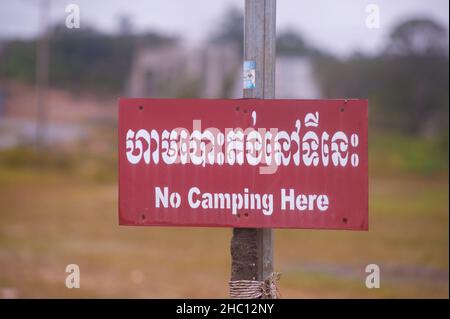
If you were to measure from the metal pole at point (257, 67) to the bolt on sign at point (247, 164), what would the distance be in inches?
5.9

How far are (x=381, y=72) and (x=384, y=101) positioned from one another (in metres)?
1.12

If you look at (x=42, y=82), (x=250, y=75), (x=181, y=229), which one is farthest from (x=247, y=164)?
(x=42, y=82)

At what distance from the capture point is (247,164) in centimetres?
400

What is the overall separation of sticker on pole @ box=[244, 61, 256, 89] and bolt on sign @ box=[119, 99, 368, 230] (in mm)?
140

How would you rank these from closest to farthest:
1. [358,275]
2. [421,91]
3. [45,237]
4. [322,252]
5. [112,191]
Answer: [358,275] < [322,252] < [45,237] < [112,191] < [421,91]

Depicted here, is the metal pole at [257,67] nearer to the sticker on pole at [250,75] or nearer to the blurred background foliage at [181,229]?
the sticker on pole at [250,75]

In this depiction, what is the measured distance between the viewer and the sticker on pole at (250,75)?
4.10m

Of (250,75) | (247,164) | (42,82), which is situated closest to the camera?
(247,164)

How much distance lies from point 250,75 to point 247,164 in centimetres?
49

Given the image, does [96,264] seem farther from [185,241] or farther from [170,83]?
[170,83]

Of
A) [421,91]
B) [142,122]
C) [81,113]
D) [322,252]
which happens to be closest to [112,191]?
[81,113]

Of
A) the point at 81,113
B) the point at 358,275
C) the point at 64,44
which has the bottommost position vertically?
the point at 358,275

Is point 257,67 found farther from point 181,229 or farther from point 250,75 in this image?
point 181,229

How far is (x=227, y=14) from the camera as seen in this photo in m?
30.4
